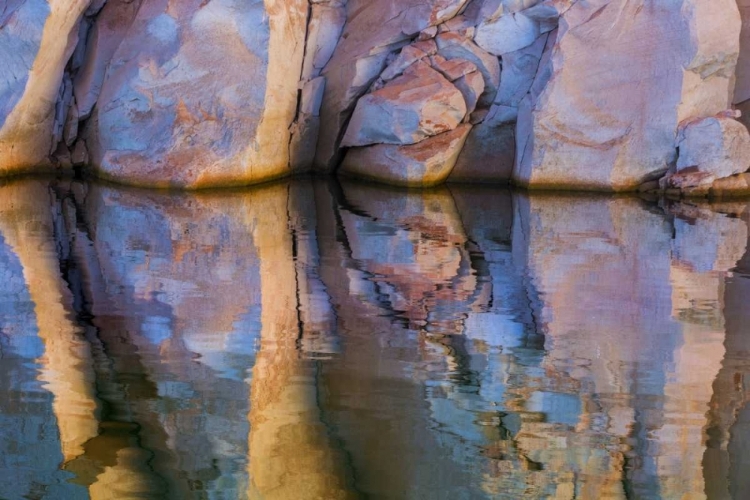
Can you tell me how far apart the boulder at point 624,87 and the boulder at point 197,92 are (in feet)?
10.3

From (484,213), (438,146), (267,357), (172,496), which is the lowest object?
(172,496)

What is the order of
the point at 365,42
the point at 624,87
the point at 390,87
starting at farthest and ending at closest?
the point at 365,42
the point at 390,87
the point at 624,87

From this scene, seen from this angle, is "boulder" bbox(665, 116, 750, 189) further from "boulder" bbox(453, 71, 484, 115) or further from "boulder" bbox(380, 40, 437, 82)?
"boulder" bbox(380, 40, 437, 82)

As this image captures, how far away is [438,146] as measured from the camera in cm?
1243

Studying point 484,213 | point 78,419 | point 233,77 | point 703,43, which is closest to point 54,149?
point 233,77

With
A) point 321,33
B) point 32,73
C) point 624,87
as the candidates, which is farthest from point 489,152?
point 32,73

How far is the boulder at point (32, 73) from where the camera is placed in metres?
11.2

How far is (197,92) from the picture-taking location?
11.7 meters

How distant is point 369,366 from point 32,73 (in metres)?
8.39

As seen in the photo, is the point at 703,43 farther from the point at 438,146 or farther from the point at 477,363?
the point at 477,363

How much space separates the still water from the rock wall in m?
3.56

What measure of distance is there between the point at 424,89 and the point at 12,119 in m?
4.56

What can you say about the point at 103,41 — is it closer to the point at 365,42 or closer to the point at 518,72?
the point at 365,42

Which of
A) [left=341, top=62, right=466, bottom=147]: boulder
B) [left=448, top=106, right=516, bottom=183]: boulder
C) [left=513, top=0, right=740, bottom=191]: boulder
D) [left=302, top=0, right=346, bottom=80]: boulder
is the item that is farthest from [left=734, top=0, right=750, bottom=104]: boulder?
[left=302, top=0, right=346, bottom=80]: boulder
